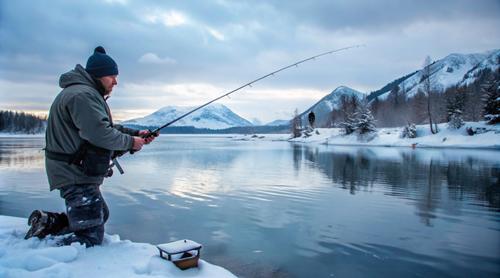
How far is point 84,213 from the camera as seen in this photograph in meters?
4.42

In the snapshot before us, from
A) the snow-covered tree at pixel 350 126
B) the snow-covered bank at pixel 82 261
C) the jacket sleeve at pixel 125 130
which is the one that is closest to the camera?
the snow-covered bank at pixel 82 261

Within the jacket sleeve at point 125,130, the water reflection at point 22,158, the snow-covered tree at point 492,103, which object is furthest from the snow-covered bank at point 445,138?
the jacket sleeve at point 125,130

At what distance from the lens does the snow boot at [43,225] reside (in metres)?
4.61

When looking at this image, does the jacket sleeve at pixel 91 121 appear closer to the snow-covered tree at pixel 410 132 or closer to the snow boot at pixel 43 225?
the snow boot at pixel 43 225

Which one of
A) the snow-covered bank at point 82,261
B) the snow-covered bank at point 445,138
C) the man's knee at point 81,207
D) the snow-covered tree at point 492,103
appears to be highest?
the snow-covered tree at point 492,103

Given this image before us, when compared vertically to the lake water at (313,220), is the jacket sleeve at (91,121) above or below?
above

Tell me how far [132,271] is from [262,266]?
2.20 m

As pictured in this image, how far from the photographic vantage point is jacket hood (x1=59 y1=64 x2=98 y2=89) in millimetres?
4465

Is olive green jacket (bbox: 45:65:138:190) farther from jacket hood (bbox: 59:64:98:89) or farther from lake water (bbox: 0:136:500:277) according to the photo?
lake water (bbox: 0:136:500:277)

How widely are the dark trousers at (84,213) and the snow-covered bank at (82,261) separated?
167 mm

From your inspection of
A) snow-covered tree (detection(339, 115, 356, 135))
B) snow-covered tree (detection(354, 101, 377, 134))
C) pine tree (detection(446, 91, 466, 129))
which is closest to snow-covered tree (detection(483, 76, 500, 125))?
pine tree (detection(446, 91, 466, 129))

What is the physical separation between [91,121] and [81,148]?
1.35ft

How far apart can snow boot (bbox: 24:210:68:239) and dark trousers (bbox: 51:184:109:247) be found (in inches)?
8.9

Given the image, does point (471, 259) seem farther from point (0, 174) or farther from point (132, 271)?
point (0, 174)
